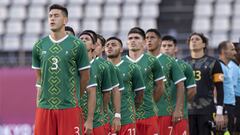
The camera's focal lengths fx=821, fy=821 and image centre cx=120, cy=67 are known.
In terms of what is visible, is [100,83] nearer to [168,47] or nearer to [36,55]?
[36,55]

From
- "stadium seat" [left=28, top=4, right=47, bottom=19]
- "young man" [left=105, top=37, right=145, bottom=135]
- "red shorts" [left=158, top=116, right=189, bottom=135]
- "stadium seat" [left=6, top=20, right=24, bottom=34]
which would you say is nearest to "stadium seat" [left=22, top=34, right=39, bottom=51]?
"stadium seat" [left=6, top=20, right=24, bottom=34]

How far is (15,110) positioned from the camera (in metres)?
20.3

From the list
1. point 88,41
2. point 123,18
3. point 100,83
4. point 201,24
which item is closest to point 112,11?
point 123,18

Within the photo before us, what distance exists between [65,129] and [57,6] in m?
1.34

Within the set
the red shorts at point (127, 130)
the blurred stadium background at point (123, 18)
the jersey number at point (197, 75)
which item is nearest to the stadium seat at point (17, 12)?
the blurred stadium background at point (123, 18)

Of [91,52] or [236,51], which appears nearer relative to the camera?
[91,52]

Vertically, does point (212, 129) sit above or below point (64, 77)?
below

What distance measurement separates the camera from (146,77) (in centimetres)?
1220

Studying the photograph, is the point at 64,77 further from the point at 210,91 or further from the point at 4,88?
the point at 4,88

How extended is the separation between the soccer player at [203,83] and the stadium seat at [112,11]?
12132mm

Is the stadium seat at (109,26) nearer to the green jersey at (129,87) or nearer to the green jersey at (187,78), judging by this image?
the green jersey at (187,78)

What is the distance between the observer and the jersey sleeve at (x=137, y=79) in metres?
11.7

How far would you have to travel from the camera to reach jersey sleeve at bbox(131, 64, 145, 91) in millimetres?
11695

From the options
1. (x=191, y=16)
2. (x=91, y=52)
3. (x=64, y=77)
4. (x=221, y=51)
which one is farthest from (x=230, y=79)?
(x=191, y=16)
